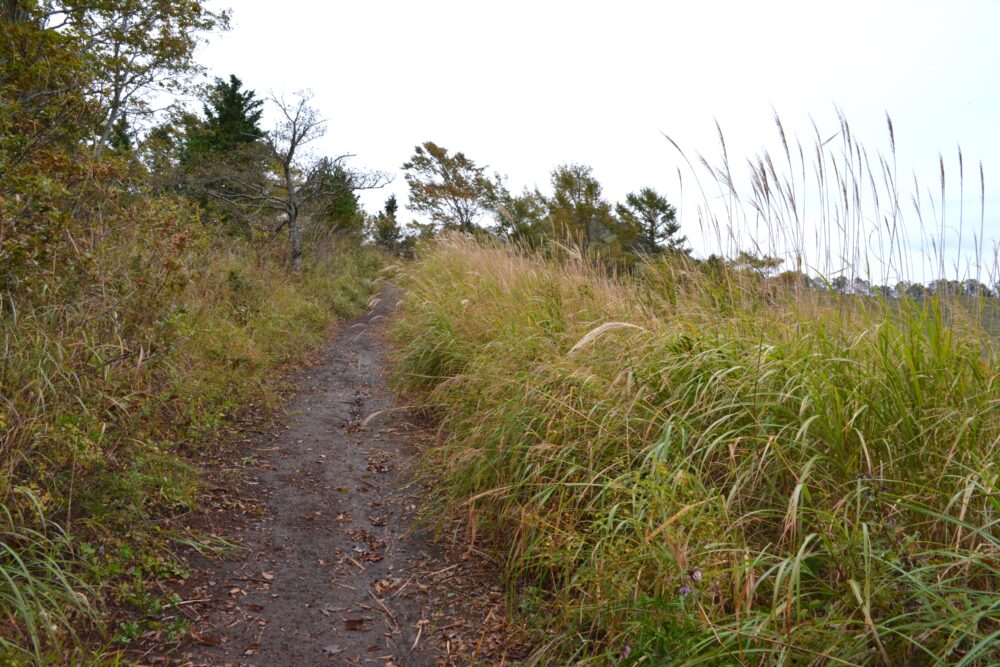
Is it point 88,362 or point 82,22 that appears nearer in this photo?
point 88,362

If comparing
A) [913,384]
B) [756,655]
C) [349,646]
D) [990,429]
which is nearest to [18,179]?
[349,646]

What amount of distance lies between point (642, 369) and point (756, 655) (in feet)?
4.95

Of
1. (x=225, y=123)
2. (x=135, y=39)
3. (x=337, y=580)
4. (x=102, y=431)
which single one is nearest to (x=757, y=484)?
(x=337, y=580)

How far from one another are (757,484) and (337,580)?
1.97 m

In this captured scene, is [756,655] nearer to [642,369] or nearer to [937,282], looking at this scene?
[642,369]

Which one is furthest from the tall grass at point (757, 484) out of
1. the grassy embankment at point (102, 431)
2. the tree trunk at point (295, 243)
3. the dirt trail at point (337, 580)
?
the tree trunk at point (295, 243)

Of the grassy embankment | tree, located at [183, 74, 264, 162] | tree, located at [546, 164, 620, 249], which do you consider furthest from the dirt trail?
tree, located at [546, 164, 620, 249]

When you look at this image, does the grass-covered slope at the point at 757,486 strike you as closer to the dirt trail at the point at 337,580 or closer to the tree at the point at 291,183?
the dirt trail at the point at 337,580

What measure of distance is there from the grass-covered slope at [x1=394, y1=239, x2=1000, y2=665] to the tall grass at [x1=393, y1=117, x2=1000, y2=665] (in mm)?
10

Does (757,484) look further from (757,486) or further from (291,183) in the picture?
(291,183)

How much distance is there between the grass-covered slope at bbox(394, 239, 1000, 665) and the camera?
171 cm

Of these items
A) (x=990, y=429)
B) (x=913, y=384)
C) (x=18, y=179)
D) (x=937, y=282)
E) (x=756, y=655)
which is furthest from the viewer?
(x=18, y=179)

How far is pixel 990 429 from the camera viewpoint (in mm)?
2051

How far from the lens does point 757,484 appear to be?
92.4 inches
